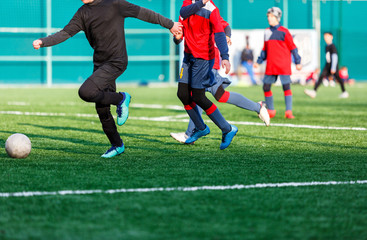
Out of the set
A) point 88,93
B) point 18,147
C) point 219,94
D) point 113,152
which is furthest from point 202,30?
point 18,147

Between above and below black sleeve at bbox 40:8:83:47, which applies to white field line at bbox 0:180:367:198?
below

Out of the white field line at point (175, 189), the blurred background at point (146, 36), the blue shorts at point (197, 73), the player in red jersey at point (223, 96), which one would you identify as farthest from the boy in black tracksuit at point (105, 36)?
the blurred background at point (146, 36)

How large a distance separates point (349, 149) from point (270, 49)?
493 centimetres

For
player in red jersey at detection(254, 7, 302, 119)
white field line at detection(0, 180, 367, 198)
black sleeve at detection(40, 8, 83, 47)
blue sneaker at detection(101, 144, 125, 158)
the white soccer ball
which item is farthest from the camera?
player in red jersey at detection(254, 7, 302, 119)

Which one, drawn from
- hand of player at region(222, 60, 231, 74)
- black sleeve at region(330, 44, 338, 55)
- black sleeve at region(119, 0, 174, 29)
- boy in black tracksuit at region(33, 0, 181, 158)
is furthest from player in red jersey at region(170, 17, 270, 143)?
black sleeve at region(330, 44, 338, 55)

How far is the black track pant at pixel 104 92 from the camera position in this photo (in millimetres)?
6328

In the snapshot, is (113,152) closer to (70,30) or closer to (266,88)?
(70,30)

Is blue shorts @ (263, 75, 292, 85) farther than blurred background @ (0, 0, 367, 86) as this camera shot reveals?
No

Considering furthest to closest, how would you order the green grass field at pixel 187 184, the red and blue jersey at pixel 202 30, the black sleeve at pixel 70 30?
the red and blue jersey at pixel 202 30 < the black sleeve at pixel 70 30 < the green grass field at pixel 187 184

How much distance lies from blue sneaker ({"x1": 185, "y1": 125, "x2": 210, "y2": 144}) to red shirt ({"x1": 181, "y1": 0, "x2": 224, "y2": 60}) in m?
0.93

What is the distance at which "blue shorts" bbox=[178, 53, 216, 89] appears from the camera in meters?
7.08

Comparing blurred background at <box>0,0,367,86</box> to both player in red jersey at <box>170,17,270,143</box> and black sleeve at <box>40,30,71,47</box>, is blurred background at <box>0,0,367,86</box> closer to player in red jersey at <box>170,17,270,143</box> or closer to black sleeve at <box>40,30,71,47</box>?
player in red jersey at <box>170,17,270,143</box>

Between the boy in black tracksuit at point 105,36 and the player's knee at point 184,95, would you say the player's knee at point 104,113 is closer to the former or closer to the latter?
the boy in black tracksuit at point 105,36

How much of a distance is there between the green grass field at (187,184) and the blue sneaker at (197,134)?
13 centimetres
